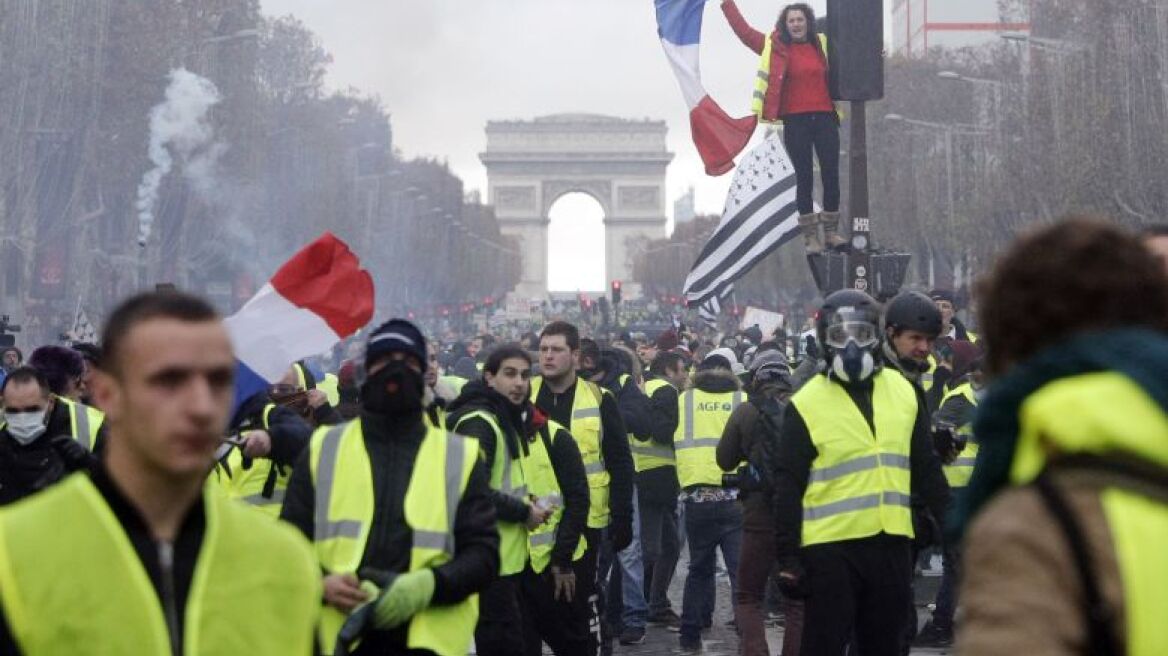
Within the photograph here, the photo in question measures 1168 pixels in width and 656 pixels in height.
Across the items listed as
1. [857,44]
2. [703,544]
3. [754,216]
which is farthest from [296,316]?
[754,216]

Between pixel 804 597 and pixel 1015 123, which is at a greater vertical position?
pixel 1015 123

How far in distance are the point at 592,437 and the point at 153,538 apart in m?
7.99

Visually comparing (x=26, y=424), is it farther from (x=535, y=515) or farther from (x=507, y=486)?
(x=535, y=515)

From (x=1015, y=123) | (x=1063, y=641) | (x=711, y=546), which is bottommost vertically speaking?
(x=711, y=546)

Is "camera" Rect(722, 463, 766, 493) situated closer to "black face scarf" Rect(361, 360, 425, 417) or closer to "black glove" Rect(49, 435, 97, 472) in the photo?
"black glove" Rect(49, 435, 97, 472)

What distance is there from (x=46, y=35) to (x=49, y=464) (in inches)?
1482

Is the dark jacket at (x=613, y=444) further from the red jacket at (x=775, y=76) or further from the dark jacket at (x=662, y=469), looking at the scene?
the red jacket at (x=775, y=76)

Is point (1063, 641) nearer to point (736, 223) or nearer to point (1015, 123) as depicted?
point (736, 223)

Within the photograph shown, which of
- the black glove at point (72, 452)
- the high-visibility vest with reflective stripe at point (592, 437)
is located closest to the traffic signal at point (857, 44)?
the high-visibility vest with reflective stripe at point (592, 437)

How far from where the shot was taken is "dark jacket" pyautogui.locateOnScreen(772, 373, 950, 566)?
8.14 m

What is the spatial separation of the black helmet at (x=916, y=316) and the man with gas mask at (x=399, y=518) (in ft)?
9.94

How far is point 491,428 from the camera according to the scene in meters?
8.43

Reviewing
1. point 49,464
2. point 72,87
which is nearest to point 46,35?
point 72,87

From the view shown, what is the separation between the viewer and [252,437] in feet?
25.0
